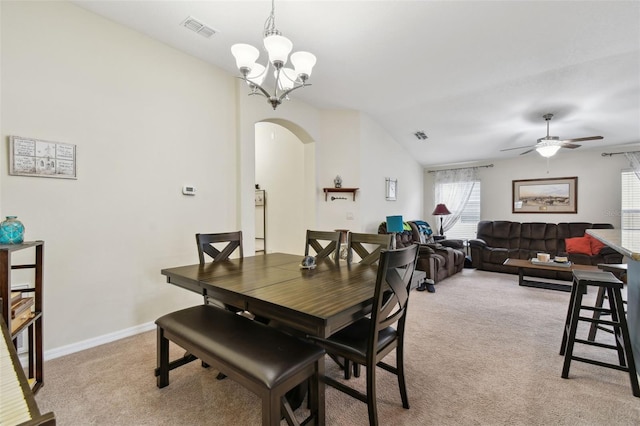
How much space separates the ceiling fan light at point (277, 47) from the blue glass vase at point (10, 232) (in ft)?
6.19

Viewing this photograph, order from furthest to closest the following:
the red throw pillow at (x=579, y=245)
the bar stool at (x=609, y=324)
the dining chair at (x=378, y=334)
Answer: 1. the red throw pillow at (x=579, y=245)
2. the bar stool at (x=609, y=324)
3. the dining chair at (x=378, y=334)

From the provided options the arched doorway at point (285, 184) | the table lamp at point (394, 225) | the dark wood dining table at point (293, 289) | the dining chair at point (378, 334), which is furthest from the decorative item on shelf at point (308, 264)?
the table lamp at point (394, 225)

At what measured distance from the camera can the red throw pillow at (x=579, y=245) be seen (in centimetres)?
475

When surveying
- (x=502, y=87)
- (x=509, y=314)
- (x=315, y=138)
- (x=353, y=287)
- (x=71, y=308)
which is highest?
(x=502, y=87)

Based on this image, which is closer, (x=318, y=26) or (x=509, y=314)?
(x=318, y=26)

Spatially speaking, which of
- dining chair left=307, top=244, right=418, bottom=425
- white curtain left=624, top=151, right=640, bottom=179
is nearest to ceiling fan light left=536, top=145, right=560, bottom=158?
white curtain left=624, top=151, right=640, bottom=179

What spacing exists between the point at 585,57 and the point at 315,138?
3349 millimetres

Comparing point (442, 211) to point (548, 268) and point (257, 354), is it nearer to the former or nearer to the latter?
point (548, 268)

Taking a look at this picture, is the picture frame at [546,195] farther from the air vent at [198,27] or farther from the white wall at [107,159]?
the air vent at [198,27]

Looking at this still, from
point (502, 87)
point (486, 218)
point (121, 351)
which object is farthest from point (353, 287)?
point (486, 218)

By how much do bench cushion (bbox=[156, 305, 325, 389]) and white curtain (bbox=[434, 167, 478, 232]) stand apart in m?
6.28

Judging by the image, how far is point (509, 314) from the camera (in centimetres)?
329

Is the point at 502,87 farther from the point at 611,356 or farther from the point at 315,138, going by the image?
the point at 611,356

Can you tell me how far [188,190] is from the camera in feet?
10.4
